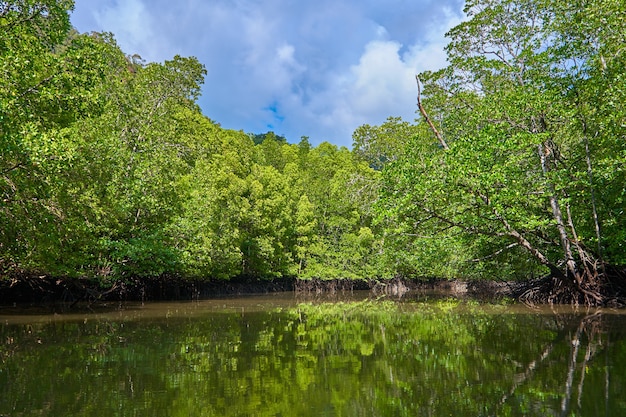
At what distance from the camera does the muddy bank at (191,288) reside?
1786cm

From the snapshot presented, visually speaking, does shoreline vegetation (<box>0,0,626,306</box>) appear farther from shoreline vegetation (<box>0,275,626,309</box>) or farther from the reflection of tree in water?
the reflection of tree in water

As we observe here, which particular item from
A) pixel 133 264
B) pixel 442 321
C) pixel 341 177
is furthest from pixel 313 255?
pixel 442 321

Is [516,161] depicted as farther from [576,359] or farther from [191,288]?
[191,288]

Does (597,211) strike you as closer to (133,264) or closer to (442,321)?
(442,321)

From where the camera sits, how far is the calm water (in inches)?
163

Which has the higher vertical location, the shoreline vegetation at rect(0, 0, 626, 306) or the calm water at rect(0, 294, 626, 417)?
the shoreline vegetation at rect(0, 0, 626, 306)

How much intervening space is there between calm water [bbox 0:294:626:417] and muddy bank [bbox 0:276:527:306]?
863 centimetres

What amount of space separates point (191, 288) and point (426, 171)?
16.5 m

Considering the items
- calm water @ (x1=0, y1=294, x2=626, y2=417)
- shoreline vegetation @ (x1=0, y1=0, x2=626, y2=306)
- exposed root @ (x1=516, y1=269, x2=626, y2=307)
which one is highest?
shoreline vegetation @ (x1=0, y1=0, x2=626, y2=306)

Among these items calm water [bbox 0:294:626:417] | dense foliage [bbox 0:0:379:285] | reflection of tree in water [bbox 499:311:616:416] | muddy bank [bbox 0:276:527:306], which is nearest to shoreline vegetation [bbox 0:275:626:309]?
muddy bank [bbox 0:276:527:306]

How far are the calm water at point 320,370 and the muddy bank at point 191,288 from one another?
8.63 metres

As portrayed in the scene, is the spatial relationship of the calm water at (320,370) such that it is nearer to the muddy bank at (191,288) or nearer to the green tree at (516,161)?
the green tree at (516,161)

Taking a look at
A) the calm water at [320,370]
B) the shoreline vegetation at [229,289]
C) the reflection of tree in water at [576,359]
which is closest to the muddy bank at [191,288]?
the shoreline vegetation at [229,289]

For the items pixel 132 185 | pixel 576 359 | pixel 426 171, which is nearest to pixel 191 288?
pixel 132 185
